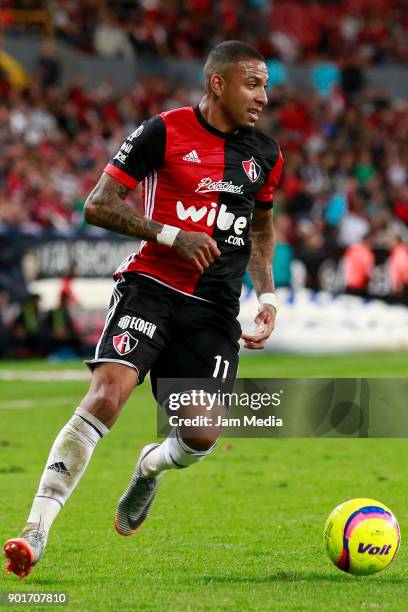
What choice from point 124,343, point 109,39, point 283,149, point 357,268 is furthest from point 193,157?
point 109,39

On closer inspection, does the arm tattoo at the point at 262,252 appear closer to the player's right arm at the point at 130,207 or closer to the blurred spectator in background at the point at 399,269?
the player's right arm at the point at 130,207

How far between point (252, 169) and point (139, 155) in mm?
641

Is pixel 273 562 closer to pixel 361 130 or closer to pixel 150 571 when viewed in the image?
pixel 150 571

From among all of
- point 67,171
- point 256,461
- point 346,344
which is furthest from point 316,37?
point 256,461

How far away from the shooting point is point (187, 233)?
613cm

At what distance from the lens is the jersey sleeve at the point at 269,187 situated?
22.2 ft

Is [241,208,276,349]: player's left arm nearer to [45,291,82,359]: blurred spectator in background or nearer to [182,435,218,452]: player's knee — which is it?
[182,435,218,452]: player's knee

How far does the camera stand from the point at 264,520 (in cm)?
769

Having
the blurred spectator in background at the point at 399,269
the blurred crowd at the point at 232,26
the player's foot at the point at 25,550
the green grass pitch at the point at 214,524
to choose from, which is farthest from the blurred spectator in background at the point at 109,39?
the player's foot at the point at 25,550

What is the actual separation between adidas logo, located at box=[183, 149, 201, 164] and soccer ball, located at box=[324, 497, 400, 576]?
1.83 metres

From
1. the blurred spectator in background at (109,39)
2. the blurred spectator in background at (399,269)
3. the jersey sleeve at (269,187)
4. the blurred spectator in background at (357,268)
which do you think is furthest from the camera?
the blurred spectator in background at (109,39)

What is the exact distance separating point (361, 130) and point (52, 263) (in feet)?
45.2

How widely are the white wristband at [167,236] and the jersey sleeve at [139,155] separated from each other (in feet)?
0.98

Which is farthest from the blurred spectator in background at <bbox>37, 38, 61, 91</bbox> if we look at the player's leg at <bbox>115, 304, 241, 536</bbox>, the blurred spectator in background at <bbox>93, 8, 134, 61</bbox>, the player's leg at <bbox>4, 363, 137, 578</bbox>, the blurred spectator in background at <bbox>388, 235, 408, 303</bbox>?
the player's leg at <bbox>4, 363, 137, 578</bbox>
